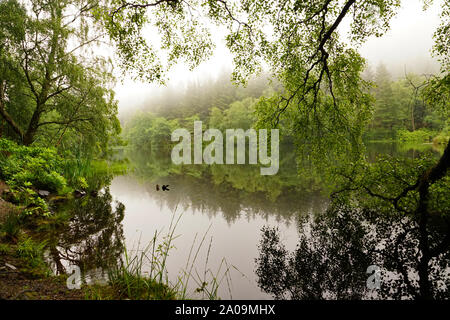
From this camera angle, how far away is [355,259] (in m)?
5.35

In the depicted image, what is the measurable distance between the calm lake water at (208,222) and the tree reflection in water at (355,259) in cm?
44

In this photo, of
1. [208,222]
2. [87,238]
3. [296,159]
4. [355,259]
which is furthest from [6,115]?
[355,259]

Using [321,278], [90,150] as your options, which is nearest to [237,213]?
[321,278]

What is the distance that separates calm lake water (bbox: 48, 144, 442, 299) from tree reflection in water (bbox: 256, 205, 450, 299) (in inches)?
17.4

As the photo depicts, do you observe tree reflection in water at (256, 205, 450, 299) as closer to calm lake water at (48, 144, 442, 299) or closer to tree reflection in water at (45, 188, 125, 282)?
calm lake water at (48, 144, 442, 299)

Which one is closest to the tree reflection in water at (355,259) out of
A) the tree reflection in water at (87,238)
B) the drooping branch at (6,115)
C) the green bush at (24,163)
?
the tree reflection in water at (87,238)

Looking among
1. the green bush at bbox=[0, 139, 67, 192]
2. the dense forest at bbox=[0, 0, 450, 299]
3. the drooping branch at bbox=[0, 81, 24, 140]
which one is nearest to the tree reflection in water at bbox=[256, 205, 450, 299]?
the dense forest at bbox=[0, 0, 450, 299]

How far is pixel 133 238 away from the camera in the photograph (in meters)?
7.18

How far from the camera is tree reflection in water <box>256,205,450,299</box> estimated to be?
440 cm

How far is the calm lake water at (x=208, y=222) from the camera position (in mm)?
5477

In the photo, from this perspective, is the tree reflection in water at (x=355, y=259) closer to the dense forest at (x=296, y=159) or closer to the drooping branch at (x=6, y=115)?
the dense forest at (x=296, y=159)
